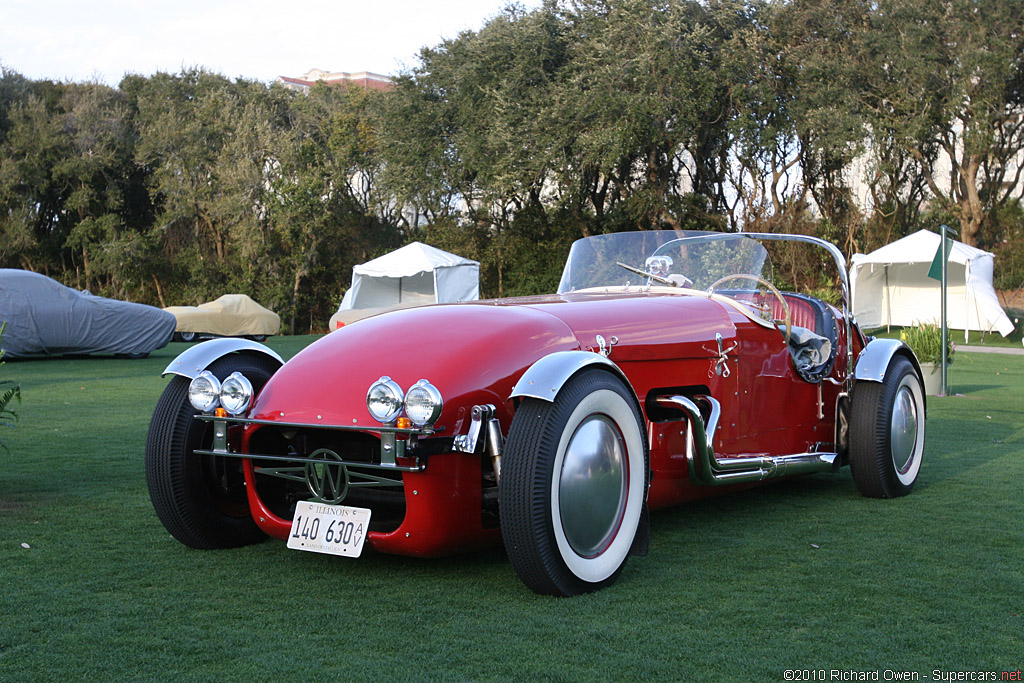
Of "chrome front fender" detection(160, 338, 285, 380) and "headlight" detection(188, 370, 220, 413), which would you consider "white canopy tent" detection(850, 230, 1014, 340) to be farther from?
"headlight" detection(188, 370, 220, 413)

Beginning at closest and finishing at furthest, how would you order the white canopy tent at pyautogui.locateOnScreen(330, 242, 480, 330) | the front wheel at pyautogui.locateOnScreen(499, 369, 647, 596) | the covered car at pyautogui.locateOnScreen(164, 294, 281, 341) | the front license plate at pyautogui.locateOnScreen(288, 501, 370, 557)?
1. the front wheel at pyautogui.locateOnScreen(499, 369, 647, 596)
2. the front license plate at pyautogui.locateOnScreen(288, 501, 370, 557)
3. the covered car at pyautogui.locateOnScreen(164, 294, 281, 341)
4. the white canopy tent at pyautogui.locateOnScreen(330, 242, 480, 330)

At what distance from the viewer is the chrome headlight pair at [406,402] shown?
3273 millimetres

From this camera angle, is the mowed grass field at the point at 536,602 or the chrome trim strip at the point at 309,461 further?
the chrome trim strip at the point at 309,461

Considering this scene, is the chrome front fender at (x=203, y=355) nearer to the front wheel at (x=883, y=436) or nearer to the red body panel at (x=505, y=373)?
the red body panel at (x=505, y=373)

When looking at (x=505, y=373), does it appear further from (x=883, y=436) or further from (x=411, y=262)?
(x=411, y=262)

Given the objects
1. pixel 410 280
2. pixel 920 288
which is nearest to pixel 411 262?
pixel 410 280

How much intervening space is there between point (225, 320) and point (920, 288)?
1797 centimetres

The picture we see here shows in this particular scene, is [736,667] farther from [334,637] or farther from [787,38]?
[787,38]

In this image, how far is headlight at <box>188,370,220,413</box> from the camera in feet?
12.4

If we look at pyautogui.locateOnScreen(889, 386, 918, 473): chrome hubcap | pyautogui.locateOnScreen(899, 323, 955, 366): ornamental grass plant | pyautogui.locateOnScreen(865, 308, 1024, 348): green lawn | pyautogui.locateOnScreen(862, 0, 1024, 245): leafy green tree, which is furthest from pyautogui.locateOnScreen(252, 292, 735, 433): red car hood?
pyautogui.locateOnScreen(862, 0, 1024, 245): leafy green tree

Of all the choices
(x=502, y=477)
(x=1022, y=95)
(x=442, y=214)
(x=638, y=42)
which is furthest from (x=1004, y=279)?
(x=502, y=477)

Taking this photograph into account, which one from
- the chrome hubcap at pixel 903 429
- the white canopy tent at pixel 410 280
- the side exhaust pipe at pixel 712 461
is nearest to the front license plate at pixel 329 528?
the side exhaust pipe at pixel 712 461

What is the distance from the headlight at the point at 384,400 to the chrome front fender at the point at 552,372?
16.1 inches

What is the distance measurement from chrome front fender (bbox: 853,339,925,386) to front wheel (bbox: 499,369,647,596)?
2112 millimetres
